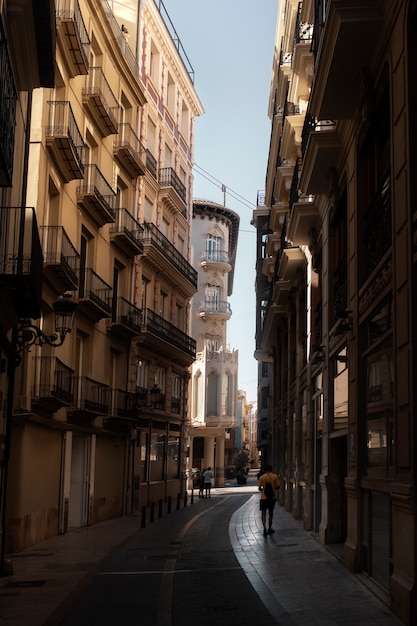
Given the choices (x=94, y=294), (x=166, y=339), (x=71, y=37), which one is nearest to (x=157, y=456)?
(x=166, y=339)

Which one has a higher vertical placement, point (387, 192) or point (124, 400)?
point (387, 192)

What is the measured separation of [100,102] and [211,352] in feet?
122

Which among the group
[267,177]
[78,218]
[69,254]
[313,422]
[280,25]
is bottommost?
[313,422]

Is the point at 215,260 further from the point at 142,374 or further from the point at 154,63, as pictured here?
the point at 142,374

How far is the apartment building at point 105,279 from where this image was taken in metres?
18.7

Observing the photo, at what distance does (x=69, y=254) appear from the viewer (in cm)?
2078

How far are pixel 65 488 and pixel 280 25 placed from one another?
19100 millimetres

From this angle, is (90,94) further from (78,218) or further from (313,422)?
(313,422)

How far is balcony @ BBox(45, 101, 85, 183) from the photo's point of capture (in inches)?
762

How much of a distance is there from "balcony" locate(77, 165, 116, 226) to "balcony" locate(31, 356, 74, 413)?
5.24m

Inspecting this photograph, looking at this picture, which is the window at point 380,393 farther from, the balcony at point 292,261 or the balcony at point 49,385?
the balcony at point 292,261

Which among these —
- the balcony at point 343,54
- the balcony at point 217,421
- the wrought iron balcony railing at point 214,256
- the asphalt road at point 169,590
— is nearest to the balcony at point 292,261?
the asphalt road at point 169,590

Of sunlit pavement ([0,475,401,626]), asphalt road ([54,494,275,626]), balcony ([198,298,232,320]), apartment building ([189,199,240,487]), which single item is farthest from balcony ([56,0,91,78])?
balcony ([198,298,232,320])

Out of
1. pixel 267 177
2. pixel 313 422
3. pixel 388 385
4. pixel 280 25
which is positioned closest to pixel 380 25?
pixel 388 385
